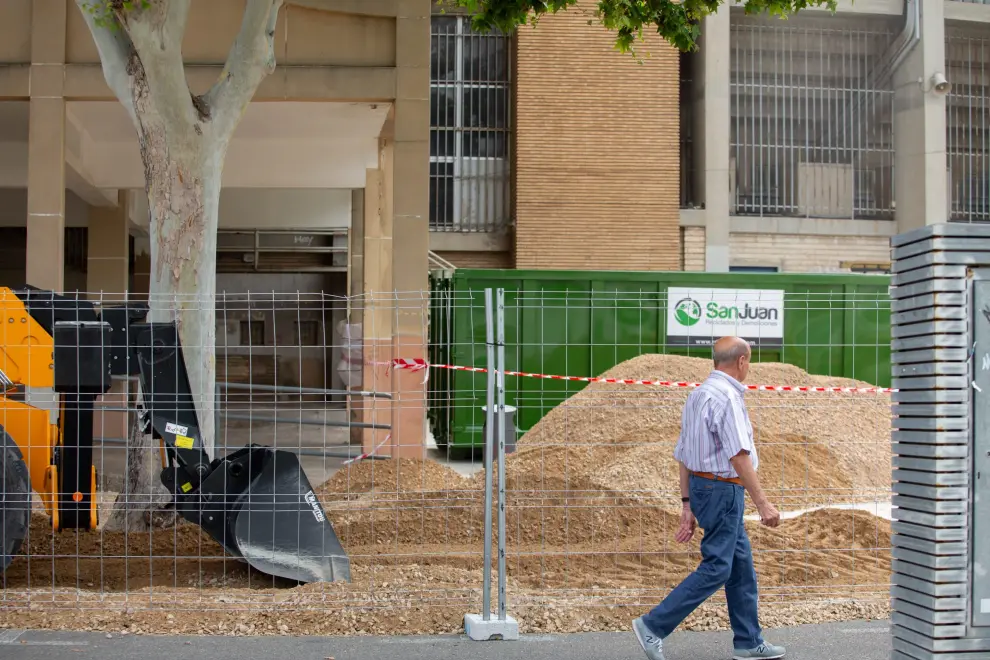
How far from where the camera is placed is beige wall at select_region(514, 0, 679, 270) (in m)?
23.9

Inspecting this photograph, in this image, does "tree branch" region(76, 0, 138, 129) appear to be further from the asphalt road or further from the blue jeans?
the blue jeans

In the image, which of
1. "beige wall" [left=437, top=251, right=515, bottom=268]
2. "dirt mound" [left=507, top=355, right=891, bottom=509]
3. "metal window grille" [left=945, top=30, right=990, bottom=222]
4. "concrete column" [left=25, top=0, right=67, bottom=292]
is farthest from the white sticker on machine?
Answer: "metal window grille" [left=945, top=30, right=990, bottom=222]

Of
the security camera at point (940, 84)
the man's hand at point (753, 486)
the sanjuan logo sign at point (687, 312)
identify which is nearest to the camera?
the man's hand at point (753, 486)

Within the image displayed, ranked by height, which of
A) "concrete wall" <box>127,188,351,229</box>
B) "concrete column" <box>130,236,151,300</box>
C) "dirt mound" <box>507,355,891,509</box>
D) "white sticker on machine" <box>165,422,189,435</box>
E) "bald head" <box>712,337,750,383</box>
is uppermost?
"concrete wall" <box>127,188,351,229</box>

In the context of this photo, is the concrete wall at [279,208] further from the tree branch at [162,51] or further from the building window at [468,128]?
the tree branch at [162,51]

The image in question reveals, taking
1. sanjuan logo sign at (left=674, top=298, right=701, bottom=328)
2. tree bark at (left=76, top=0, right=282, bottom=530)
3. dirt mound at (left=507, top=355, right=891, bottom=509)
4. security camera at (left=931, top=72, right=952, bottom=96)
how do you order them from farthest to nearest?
1. security camera at (left=931, top=72, right=952, bottom=96)
2. sanjuan logo sign at (left=674, top=298, right=701, bottom=328)
3. dirt mound at (left=507, top=355, right=891, bottom=509)
4. tree bark at (left=76, top=0, right=282, bottom=530)

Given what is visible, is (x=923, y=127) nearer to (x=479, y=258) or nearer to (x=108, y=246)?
(x=479, y=258)

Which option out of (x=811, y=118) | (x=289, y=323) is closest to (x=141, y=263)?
(x=289, y=323)

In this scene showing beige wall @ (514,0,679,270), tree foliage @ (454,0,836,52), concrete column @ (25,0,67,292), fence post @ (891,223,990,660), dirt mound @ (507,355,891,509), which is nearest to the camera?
fence post @ (891,223,990,660)

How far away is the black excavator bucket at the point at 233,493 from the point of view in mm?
6672

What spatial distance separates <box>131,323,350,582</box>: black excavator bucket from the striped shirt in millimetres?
2675

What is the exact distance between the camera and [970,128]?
26.5m

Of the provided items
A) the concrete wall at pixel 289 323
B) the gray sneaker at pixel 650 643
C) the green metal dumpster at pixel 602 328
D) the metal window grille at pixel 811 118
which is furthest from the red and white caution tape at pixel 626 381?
the metal window grille at pixel 811 118

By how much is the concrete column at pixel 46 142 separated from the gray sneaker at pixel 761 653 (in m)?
10.1
